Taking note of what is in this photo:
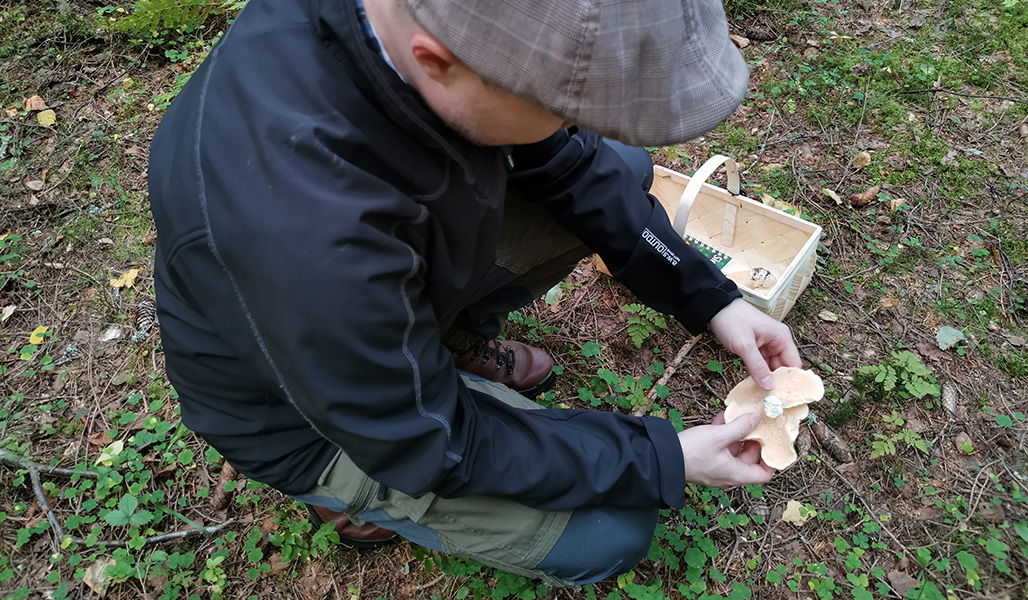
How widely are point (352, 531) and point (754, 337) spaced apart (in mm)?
1512

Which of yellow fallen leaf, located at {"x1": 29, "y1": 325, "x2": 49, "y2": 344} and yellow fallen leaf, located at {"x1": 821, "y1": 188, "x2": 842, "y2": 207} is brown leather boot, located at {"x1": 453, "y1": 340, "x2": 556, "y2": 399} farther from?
yellow fallen leaf, located at {"x1": 29, "y1": 325, "x2": 49, "y2": 344}

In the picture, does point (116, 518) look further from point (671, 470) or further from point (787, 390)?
point (787, 390)

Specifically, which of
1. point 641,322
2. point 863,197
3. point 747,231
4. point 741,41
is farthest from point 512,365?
point 741,41

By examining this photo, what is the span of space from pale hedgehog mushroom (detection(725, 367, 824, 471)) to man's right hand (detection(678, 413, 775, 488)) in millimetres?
80

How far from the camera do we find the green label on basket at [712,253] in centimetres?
295

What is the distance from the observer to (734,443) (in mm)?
1891

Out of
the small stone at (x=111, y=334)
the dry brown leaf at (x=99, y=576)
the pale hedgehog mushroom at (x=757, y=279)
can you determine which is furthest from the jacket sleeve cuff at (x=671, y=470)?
the small stone at (x=111, y=334)

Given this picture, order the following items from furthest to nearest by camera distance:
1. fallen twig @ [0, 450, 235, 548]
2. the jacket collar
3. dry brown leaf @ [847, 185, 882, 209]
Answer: dry brown leaf @ [847, 185, 882, 209] < fallen twig @ [0, 450, 235, 548] < the jacket collar

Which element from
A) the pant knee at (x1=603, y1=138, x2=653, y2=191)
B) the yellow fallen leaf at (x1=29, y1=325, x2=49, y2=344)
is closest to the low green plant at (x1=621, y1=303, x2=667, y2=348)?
the pant knee at (x1=603, y1=138, x2=653, y2=191)

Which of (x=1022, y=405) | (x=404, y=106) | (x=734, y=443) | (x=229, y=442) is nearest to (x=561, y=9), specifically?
(x=404, y=106)

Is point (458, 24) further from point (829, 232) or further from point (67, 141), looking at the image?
point (67, 141)

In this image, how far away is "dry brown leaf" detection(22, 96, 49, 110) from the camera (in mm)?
3587

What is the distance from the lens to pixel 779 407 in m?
1.90

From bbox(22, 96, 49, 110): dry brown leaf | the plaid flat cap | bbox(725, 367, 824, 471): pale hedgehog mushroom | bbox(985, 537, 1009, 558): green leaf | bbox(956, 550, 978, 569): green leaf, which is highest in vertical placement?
the plaid flat cap
